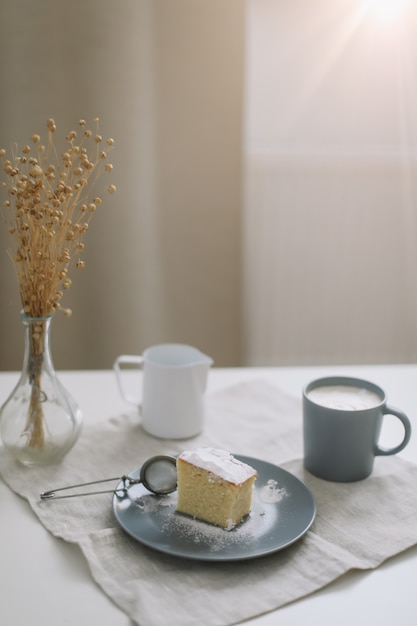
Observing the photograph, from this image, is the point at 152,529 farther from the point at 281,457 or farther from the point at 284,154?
the point at 284,154

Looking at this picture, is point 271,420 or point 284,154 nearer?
point 271,420

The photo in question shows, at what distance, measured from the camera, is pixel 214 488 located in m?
0.89

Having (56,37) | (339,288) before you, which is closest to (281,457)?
(56,37)

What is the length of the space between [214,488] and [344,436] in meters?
0.21

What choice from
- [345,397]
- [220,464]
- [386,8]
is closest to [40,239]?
[220,464]

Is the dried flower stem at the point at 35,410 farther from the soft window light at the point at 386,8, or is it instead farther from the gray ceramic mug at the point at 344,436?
the soft window light at the point at 386,8

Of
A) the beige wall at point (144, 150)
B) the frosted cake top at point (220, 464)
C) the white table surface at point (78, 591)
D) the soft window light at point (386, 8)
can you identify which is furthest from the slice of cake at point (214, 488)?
the soft window light at point (386, 8)

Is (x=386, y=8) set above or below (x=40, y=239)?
above

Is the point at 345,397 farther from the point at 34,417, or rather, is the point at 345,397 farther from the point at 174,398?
the point at 34,417

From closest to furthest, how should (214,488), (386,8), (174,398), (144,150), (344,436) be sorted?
1. (214,488)
2. (344,436)
3. (174,398)
4. (144,150)
5. (386,8)

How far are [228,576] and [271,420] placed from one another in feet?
1.36

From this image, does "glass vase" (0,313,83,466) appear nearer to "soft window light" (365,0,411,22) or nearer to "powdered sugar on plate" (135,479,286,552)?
"powdered sugar on plate" (135,479,286,552)

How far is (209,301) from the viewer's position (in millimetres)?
2254

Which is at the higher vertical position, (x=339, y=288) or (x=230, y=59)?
(x=230, y=59)
